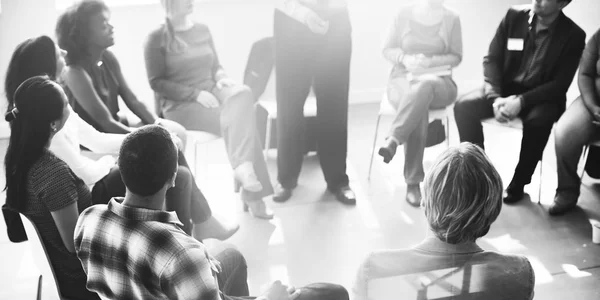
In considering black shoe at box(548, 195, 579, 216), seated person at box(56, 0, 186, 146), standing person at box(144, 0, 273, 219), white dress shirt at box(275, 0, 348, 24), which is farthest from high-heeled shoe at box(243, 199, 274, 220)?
black shoe at box(548, 195, 579, 216)

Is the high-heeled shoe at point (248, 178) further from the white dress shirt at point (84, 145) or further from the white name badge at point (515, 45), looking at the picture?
the white name badge at point (515, 45)

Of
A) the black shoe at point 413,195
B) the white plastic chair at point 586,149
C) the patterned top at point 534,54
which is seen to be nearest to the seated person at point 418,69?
the black shoe at point 413,195

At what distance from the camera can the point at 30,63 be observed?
2.30 meters

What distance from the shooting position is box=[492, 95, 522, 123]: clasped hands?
126 inches

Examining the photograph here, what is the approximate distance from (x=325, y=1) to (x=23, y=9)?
248 centimetres

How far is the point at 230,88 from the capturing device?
3.32 metres

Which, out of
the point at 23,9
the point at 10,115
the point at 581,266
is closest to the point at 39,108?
the point at 10,115

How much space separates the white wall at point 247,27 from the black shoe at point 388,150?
186cm

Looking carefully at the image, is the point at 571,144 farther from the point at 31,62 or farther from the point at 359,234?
the point at 31,62

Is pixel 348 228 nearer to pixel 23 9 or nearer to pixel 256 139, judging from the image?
pixel 256 139

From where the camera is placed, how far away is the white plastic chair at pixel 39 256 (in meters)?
1.84

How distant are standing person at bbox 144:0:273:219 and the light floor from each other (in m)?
0.23

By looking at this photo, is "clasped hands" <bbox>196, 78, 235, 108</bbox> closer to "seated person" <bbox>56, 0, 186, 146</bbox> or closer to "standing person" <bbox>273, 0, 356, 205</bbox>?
"standing person" <bbox>273, 0, 356, 205</bbox>

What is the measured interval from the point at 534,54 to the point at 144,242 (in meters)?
2.71
